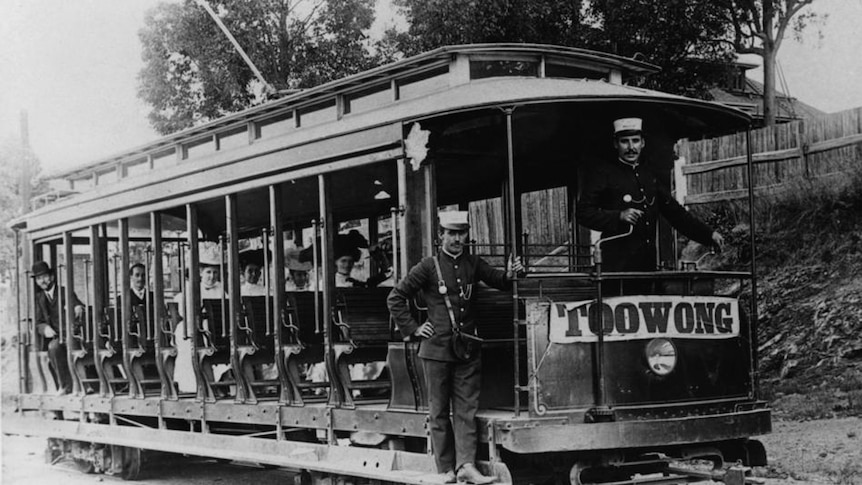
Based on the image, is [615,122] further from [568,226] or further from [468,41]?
[468,41]

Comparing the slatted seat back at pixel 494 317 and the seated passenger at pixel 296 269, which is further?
the seated passenger at pixel 296 269

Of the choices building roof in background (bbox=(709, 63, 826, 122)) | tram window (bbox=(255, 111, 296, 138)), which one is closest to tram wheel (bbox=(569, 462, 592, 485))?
tram window (bbox=(255, 111, 296, 138))

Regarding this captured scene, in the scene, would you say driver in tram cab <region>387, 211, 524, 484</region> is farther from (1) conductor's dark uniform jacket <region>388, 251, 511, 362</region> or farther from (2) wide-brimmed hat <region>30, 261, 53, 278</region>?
(2) wide-brimmed hat <region>30, 261, 53, 278</region>

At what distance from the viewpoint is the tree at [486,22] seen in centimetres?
1872

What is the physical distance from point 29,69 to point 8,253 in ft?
28.3

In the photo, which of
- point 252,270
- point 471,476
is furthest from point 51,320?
point 471,476

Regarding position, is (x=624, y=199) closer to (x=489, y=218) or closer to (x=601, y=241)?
(x=601, y=241)

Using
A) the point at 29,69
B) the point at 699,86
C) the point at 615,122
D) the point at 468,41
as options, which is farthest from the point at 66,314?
the point at 699,86

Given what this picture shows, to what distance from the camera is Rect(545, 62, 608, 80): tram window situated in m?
7.27

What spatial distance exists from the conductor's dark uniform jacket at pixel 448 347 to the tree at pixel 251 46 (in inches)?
538

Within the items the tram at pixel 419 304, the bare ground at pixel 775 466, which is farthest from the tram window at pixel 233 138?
the bare ground at pixel 775 466

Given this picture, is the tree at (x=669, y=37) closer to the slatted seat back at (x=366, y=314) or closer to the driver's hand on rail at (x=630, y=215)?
the slatted seat back at (x=366, y=314)

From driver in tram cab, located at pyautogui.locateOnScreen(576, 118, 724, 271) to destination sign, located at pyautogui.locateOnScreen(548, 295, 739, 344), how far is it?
1.78 ft

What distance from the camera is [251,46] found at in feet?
63.4
